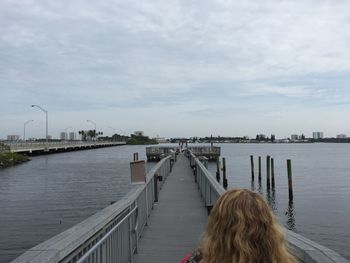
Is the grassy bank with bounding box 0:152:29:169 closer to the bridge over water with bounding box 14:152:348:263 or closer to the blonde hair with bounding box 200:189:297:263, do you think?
Answer: the bridge over water with bounding box 14:152:348:263

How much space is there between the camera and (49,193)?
34094mm

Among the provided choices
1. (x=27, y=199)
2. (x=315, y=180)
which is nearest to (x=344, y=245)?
(x=27, y=199)

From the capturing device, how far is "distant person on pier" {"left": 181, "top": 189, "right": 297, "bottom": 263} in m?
2.37

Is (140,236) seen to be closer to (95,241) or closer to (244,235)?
(95,241)

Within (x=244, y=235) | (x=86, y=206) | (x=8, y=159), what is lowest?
(x=86, y=206)

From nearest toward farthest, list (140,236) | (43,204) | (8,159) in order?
(140,236), (43,204), (8,159)

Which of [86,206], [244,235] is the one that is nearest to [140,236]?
[244,235]

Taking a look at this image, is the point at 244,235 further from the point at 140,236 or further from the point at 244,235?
the point at 140,236

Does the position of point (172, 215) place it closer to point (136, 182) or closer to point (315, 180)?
point (136, 182)

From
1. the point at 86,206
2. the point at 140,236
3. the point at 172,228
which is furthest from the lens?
the point at 86,206

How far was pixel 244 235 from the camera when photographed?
2.37m

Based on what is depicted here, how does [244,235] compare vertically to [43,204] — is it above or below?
above

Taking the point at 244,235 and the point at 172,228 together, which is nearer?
the point at 244,235

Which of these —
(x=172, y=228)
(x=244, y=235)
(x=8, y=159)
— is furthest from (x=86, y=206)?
(x=8, y=159)
